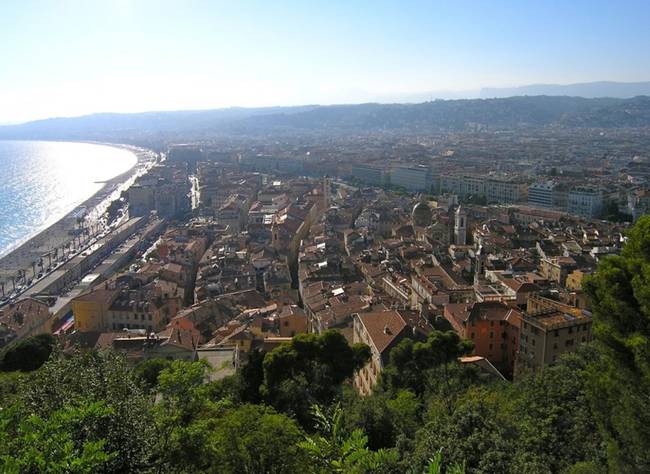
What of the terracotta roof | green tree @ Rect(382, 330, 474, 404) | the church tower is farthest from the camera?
the church tower

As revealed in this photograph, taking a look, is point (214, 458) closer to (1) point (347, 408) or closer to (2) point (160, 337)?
(1) point (347, 408)

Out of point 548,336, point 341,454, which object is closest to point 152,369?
point 341,454

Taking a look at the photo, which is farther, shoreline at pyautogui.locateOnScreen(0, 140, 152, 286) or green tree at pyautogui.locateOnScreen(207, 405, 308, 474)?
shoreline at pyautogui.locateOnScreen(0, 140, 152, 286)

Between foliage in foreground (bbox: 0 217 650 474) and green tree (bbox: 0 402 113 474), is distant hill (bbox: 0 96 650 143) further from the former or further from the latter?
green tree (bbox: 0 402 113 474)

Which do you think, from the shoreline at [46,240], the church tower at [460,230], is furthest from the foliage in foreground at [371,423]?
the shoreline at [46,240]

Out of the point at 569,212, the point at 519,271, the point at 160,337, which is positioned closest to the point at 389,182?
the point at 569,212

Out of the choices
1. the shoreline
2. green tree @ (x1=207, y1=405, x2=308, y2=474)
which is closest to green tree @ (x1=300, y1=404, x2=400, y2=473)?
green tree @ (x1=207, y1=405, x2=308, y2=474)

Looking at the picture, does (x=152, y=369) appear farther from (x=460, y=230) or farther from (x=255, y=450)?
(x=460, y=230)
